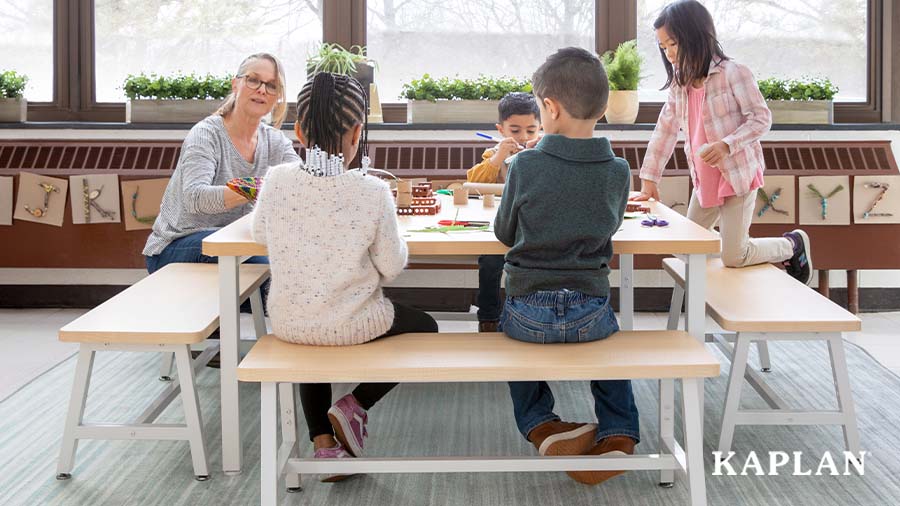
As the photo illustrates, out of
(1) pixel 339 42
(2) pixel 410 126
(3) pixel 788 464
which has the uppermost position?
(1) pixel 339 42

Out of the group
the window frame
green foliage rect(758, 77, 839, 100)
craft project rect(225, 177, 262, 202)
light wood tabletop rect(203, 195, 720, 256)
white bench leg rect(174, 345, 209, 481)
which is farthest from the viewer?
the window frame

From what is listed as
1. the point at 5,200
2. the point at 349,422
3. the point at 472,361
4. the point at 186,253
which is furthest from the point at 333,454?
the point at 5,200

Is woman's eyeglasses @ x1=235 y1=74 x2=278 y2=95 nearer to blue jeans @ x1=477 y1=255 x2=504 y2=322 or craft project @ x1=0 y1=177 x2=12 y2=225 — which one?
blue jeans @ x1=477 y1=255 x2=504 y2=322

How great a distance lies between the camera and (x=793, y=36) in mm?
4516

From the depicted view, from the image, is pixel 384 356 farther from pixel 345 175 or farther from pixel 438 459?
pixel 345 175

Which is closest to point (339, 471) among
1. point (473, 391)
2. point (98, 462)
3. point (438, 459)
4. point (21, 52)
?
point (438, 459)

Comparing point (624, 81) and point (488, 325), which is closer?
point (488, 325)

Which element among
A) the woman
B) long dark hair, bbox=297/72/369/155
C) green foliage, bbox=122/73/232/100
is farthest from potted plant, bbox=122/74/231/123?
long dark hair, bbox=297/72/369/155

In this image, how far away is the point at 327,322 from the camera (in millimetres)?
2229

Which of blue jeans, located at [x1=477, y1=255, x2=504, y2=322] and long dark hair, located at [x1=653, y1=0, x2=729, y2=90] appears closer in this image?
long dark hair, located at [x1=653, y1=0, x2=729, y2=90]

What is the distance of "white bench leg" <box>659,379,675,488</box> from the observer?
242 cm

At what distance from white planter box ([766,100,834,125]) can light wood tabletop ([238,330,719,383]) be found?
2327mm

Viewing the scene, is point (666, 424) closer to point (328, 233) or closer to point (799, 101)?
point (328, 233)

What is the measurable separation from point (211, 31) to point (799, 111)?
251 centimetres
